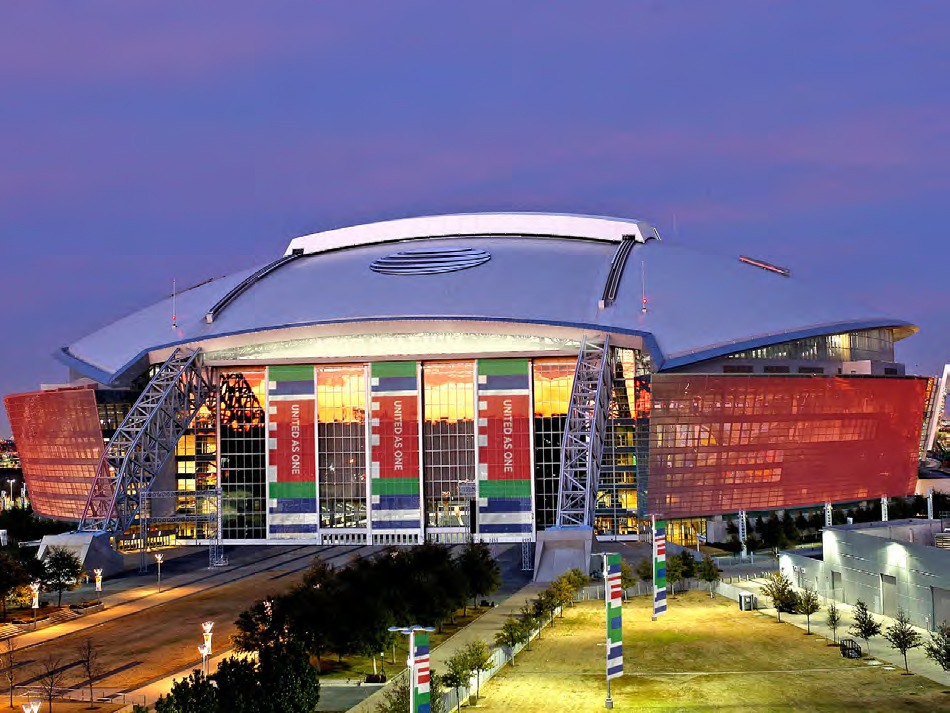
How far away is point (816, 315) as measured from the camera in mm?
88562

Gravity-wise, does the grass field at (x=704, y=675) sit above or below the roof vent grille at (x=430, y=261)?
below

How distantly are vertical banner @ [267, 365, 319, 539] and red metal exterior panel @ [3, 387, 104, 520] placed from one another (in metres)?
13.8

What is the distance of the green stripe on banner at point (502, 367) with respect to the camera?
8912 centimetres

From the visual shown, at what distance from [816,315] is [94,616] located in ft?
185

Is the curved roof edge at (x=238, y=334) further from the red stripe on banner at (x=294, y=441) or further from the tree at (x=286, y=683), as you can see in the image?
the tree at (x=286, y=683)

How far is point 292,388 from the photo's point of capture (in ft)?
302

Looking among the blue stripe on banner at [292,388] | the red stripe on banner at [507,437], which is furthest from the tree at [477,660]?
the blue stripe on banner at [292,388]

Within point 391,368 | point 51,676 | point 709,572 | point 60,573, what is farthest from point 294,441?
point 51,676

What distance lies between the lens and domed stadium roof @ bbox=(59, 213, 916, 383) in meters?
85.0

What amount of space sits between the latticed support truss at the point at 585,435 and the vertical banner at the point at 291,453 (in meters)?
21.1

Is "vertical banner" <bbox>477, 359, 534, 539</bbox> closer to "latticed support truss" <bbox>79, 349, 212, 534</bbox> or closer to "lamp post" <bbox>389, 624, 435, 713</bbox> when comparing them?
"latticed support truss" <bbox>79, 349, 212, 534</bbox>

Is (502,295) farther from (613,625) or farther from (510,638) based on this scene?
(613,625)

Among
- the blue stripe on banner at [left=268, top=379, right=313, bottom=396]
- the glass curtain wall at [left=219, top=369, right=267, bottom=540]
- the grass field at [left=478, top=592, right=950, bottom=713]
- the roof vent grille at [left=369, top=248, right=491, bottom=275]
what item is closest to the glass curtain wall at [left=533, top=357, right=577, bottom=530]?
the roof vent grille at [left=369, top=248, right=491, bottom=275]

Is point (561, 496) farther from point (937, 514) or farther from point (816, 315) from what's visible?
point (937, 514)
